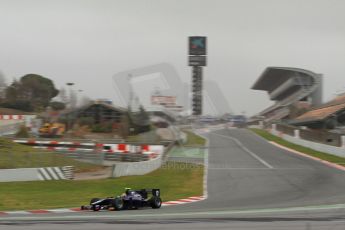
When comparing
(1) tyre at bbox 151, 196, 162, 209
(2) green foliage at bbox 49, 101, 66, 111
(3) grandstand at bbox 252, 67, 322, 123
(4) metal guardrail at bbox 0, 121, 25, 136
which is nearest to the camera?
(1) tyre at bbox 151, 196, 162, 209

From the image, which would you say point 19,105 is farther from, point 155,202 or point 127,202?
point 127,202

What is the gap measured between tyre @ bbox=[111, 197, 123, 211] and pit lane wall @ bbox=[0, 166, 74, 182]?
8092 millimetres

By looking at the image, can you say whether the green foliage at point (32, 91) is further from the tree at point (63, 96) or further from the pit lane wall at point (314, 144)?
the pit lane wall at point (314, 144)

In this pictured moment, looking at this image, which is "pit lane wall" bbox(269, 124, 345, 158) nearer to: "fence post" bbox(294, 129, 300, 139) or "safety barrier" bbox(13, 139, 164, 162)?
"fence post" bbox(294, 129, 300, 139)

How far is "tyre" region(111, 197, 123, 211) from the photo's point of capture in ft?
40.6

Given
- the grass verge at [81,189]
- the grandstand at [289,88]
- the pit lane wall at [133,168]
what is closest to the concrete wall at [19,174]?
the grass verge at [81,189]

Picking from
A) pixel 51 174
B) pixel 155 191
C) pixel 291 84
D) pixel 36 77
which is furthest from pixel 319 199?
pixel 291 84

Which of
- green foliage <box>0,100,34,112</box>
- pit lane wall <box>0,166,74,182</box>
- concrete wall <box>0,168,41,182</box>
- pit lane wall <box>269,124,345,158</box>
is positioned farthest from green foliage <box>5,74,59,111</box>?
concrete wall <box>0,168,41,182</box>

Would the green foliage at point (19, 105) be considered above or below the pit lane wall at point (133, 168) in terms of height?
above

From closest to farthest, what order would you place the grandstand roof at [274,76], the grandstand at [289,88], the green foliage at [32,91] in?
the green foliage at [32,91]
the grandstand at [289,88]
the grandstand roof at [274,76]

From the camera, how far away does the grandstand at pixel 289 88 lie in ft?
363

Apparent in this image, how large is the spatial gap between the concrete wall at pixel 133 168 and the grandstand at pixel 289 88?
7375cm

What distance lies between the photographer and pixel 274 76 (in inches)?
5453

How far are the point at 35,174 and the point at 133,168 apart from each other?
4.46m
